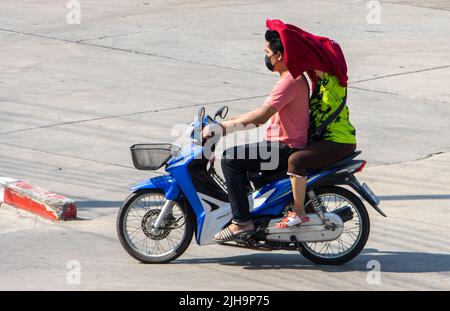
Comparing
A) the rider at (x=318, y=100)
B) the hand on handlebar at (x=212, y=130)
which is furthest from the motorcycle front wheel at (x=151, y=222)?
the rider at (x=318, y=100)

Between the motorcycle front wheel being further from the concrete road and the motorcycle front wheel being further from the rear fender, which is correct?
the rear fender

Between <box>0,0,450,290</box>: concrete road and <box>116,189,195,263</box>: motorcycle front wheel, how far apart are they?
5.4 inches

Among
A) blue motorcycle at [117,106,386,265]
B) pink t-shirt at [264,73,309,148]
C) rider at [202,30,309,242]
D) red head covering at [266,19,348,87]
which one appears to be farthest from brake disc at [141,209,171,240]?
red head covering at [266,19,348,87]

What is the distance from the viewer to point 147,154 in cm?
870

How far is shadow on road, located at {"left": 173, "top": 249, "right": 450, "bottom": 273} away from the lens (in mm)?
8766

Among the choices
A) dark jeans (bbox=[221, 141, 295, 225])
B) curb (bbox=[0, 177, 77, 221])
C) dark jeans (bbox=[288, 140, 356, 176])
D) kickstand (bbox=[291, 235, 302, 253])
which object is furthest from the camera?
curb (bbox=[0, 177, 77, 221])

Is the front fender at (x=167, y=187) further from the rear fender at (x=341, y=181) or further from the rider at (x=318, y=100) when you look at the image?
the rear fender at (x=341, y=181)

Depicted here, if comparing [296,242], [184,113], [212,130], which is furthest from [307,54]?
[184,113]

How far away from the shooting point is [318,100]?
862cm

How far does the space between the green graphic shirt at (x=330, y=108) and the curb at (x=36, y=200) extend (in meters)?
2.67

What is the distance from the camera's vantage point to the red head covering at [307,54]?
8.41m

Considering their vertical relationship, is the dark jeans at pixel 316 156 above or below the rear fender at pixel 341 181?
above
